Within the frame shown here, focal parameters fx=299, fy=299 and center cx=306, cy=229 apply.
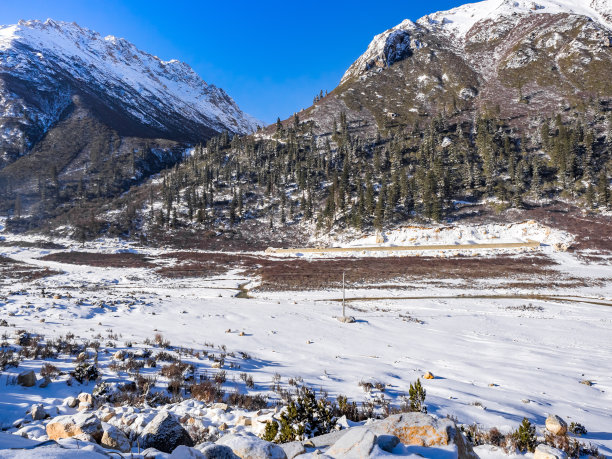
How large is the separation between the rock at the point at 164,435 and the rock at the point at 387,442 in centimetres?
285

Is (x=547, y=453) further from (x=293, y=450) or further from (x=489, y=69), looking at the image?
(x=489, y=69)

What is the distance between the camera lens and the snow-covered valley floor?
773 centimetres

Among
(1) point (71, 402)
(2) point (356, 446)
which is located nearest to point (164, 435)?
(2) point (356, 446)

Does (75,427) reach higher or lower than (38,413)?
higher

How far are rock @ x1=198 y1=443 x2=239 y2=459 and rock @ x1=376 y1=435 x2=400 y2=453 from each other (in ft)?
5.26

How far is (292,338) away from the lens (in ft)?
50.3

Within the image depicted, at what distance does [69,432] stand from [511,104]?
15785 centimetres

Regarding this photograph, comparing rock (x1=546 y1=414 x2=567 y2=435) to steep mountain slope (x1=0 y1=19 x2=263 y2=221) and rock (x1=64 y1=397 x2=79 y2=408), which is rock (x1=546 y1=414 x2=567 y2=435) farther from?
steep mountain slope (x1=0 y1=19 x2=263 y2=221)

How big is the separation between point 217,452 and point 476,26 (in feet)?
815

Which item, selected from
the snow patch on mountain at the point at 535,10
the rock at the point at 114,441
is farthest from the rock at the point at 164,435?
the snow patch on mountain at the point at 535,10

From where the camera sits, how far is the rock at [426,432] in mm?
3684

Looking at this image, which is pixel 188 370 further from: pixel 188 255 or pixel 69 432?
pixel 188 255

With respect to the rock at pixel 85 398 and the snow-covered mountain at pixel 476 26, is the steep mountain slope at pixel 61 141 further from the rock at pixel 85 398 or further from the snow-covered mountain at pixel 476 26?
the rock at pixel 85 398

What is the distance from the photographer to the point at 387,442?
11.1 feet
